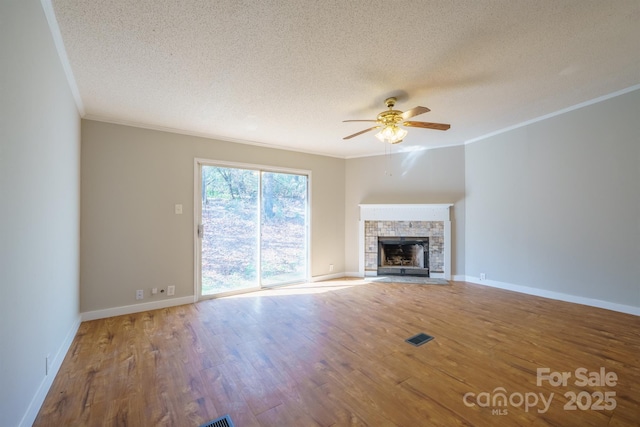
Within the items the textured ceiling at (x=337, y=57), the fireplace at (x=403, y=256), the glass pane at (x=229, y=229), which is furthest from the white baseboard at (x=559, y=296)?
the glass pane at (x=229, y=229)

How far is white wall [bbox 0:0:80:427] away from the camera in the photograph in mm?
1163

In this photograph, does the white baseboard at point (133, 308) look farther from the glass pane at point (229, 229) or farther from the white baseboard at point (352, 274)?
the white baseboard at point (352, 274)

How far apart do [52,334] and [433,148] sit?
564 centimetres

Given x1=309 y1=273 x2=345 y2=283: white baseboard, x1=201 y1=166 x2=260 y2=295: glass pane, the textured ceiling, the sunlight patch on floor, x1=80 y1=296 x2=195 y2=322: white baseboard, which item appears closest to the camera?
the textured ceiling

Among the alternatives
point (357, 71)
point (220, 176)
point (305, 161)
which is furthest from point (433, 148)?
point (220, 176)

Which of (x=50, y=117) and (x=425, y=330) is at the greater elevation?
(x=50, y=117)

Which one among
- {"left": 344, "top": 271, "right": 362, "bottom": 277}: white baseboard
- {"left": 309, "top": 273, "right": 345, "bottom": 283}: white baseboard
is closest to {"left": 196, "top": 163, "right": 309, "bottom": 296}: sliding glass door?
{"left": 309, "top": 273, "right": 345, "bottom": 283}: white baseboard

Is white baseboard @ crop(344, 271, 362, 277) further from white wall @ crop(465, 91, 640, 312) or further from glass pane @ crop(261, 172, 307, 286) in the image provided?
white wall @ crop(465, 91, 640, 312)

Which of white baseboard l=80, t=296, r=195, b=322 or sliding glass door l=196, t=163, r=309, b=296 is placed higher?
sliding glass door l=196, t=163, r=309, b=296

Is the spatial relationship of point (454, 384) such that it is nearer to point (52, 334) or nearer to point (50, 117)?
point (52, 334)

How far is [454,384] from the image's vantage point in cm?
180

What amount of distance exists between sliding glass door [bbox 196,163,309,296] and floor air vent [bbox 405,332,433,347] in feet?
8.61

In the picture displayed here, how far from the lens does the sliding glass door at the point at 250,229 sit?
12.6 feet

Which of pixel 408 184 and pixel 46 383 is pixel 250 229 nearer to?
pixel 46 383
